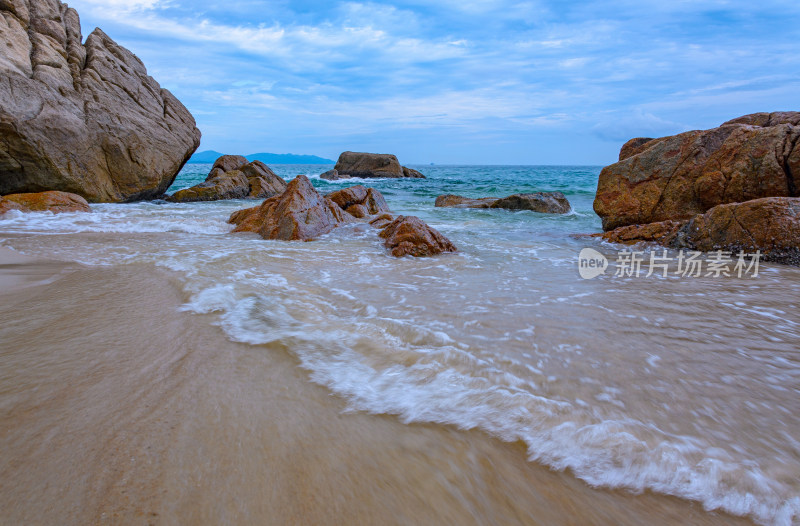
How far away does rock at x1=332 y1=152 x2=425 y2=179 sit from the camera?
44.8m

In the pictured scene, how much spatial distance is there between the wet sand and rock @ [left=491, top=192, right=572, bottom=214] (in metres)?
12.1

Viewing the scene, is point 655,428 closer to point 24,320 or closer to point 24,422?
point 24,422

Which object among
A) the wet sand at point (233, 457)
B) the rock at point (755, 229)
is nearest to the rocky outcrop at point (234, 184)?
the wet sand at point (233, 457)

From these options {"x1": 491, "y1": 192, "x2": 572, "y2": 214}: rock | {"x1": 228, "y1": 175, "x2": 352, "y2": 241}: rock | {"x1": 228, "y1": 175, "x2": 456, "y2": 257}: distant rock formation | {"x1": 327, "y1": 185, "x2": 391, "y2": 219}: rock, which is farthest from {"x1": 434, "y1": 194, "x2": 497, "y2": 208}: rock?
{"x1": 228, "y1": 175, "x2": 352, "y2": 241}: rock

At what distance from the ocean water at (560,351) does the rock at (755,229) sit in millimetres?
405

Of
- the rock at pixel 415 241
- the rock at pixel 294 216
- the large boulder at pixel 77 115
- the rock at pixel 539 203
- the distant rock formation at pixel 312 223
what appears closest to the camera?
the rock at pixel 415 241

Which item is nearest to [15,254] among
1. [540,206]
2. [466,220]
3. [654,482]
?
[654,482]

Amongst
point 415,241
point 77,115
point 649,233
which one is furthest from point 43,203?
point 649,233

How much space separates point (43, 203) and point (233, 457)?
1045 cm

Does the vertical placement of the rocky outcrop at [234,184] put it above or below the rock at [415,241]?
above

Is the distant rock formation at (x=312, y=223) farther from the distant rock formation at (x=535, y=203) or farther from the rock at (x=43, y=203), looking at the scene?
the distant rock formation at (x=535, y=203)

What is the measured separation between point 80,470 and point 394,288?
277 centimetres

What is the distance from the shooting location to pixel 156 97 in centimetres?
1355

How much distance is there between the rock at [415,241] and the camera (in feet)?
18.5
